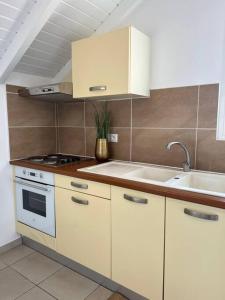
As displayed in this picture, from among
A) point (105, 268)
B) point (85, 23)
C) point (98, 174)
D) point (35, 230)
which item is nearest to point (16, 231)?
point (35, 230)

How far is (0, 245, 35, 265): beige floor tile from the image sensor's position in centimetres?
206

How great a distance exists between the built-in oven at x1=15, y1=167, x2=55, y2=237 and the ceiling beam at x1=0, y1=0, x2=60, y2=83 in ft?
3.05

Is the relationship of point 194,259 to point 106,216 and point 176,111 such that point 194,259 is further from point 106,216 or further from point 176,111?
point 176,111

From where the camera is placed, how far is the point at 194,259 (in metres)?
1.20

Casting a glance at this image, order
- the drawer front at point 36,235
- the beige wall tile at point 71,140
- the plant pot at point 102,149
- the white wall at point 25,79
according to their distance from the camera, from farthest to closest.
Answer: the beige wall tile at point 71,140, the white wall at point 25,79, the plant pot at point 102,149, the drawer front at point 36,235

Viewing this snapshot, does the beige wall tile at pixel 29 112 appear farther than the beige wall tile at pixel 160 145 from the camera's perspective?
Yes

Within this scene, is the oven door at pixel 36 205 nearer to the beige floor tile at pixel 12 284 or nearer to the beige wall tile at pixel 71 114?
the beige floor tile at pixel 12 284

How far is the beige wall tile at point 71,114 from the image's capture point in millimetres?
2395

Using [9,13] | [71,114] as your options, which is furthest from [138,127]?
[9,13]

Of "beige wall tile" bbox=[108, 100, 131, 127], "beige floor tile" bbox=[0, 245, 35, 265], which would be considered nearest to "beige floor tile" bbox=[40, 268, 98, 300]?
"beige floor tile" bbox=[0, 245, 35, 265]

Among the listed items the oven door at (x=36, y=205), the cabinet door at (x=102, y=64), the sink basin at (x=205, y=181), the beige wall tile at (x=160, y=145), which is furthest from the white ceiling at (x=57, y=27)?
the sink basin at (x=205, y=181)

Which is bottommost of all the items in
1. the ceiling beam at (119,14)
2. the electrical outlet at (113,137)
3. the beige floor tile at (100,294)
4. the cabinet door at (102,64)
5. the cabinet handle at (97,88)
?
the beige floor tile at (100,294)

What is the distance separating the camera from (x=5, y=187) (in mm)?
2184

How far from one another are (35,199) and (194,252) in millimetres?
1433
